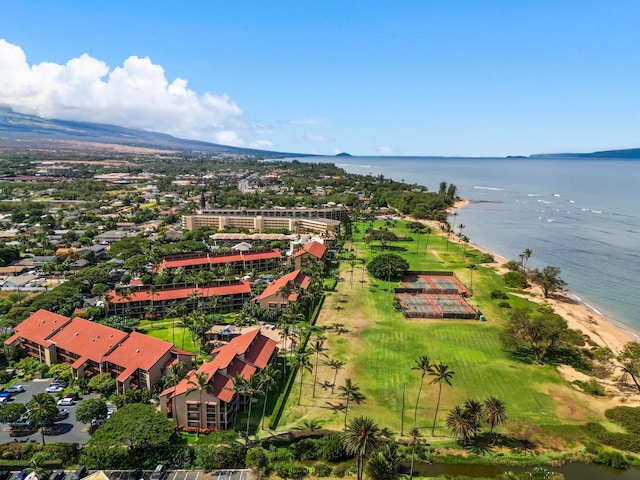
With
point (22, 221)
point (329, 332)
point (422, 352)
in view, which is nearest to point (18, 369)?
point (329, 332)

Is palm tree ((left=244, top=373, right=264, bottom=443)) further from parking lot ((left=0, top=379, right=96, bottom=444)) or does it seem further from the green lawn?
the green lawn

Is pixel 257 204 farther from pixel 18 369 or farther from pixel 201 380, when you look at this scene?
pixel 201 380

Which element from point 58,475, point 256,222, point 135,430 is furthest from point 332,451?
point 256,222

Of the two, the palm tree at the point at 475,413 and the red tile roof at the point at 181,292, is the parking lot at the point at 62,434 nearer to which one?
the red tile roof at the point at 181,292

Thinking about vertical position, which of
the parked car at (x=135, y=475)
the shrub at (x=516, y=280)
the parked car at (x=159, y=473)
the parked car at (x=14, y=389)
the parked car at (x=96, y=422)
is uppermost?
the shrub at (x=516, y=280)

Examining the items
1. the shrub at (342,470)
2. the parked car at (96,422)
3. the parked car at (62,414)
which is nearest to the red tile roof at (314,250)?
the parked car at (62,414)
